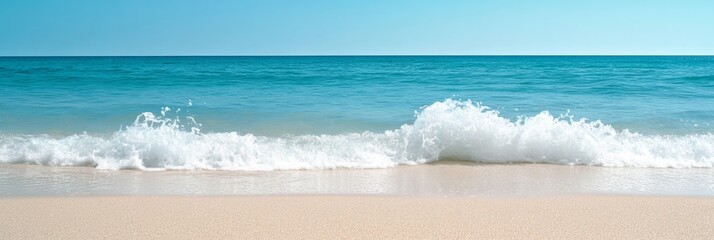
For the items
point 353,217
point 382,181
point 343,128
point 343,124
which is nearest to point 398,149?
point 382,181

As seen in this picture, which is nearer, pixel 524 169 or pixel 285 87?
pixel 524 169

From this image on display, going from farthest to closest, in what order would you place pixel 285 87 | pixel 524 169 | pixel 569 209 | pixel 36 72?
pixel 36 72, pixel 285 87, pixel 524 169, pixel 569 209

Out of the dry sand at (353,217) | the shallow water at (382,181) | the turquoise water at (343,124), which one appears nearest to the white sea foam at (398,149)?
the turquoise water at (343,124)

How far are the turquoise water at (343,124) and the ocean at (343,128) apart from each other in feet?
0.08

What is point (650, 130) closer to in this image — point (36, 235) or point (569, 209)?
point (569, 209)

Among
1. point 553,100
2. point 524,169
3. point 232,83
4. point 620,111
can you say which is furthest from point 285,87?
point 524,169

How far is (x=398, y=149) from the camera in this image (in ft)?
24.5

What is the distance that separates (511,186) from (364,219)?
2128 millimetres

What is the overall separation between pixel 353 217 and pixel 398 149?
3.38 m

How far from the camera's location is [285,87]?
64.9ft

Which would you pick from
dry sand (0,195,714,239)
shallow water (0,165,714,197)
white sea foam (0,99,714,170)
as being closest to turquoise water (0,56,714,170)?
white sea foam (0,99,714,170)

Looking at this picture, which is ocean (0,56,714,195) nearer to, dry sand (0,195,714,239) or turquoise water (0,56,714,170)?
turquoise water (0,56,714,170)

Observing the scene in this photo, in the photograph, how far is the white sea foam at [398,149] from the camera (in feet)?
22.1

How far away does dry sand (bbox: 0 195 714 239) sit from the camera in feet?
12.3
